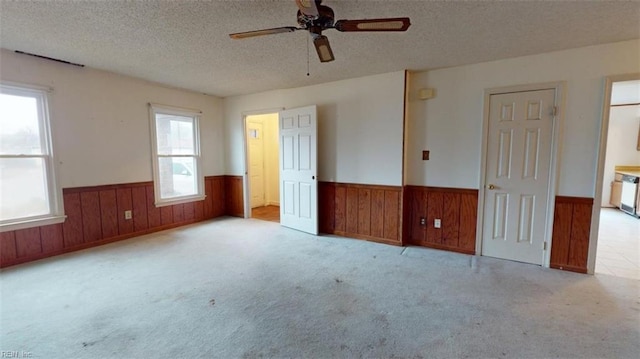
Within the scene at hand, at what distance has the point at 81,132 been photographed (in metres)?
3.61

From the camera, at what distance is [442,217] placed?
144 inches

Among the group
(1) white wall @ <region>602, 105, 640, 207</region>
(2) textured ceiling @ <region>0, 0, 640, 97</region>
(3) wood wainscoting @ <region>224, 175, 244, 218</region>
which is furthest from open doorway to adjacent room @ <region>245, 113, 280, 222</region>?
(1) white wall @ <region>602, 105, 640, 207</region>

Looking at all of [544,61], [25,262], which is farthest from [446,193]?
[25,262]

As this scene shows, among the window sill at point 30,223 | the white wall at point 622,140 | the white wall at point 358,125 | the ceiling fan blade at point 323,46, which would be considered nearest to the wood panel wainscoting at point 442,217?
the white wall at point 358,125

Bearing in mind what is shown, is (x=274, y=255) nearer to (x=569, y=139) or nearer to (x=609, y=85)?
(x=569, y=139)

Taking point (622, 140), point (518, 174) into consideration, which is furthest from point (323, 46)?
point (622, 140)

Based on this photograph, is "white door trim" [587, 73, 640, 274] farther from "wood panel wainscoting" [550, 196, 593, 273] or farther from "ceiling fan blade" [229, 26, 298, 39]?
"ceiling fan blade" [229, 26, 298, 39]

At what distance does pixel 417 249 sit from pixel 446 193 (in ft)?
2.74

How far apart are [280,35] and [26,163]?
332cm

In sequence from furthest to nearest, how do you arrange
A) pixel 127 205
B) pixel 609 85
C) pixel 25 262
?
pixel 127 205 < pixel 25 262 < pixel 609 85

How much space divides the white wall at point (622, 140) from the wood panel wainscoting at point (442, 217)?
499 centimetres

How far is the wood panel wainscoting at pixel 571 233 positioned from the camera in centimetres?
295

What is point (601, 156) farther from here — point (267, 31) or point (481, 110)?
point (267, 31)

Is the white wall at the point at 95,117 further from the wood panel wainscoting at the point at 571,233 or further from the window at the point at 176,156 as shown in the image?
the wood panel wainscoting at the point at 571,233
